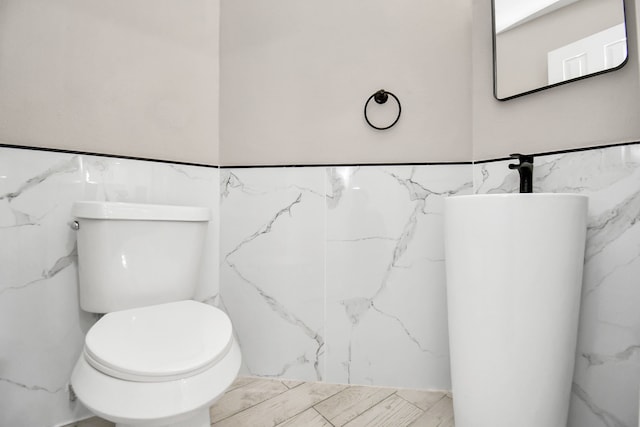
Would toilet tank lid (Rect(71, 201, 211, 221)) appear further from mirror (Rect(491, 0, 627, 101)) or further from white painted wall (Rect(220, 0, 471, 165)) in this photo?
mirror (Rect(491, 0, 627, 101))

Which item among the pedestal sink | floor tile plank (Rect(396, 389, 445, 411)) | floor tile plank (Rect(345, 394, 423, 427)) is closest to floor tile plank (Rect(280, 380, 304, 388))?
floor tile plank (Rect(345, 394, 423, 427))

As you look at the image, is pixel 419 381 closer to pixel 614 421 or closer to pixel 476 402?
pixel 476 402

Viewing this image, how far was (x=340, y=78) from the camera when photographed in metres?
1.34

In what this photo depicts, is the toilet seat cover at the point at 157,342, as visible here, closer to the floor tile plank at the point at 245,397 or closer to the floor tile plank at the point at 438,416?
the floor tile plank at the point at 245,397

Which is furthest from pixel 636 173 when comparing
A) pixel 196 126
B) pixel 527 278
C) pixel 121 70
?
pixel 121 70

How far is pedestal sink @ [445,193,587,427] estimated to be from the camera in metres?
0.82

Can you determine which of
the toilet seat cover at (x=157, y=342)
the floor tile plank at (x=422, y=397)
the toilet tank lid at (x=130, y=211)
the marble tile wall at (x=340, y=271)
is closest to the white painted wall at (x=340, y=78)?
the marble tile wall at (x=340, y=271)

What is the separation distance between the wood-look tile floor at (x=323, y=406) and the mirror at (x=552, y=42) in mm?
1237

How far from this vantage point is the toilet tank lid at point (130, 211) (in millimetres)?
972

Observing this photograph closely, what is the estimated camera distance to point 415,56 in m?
1.29

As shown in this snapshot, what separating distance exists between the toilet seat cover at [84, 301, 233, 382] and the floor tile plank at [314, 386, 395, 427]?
1.88ft

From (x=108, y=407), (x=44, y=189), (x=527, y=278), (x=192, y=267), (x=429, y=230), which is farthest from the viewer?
(x=429, y=230)

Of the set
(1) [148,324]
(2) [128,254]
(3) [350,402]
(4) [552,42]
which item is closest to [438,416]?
(3) [350,402]

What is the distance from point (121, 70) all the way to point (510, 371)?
1702mm
